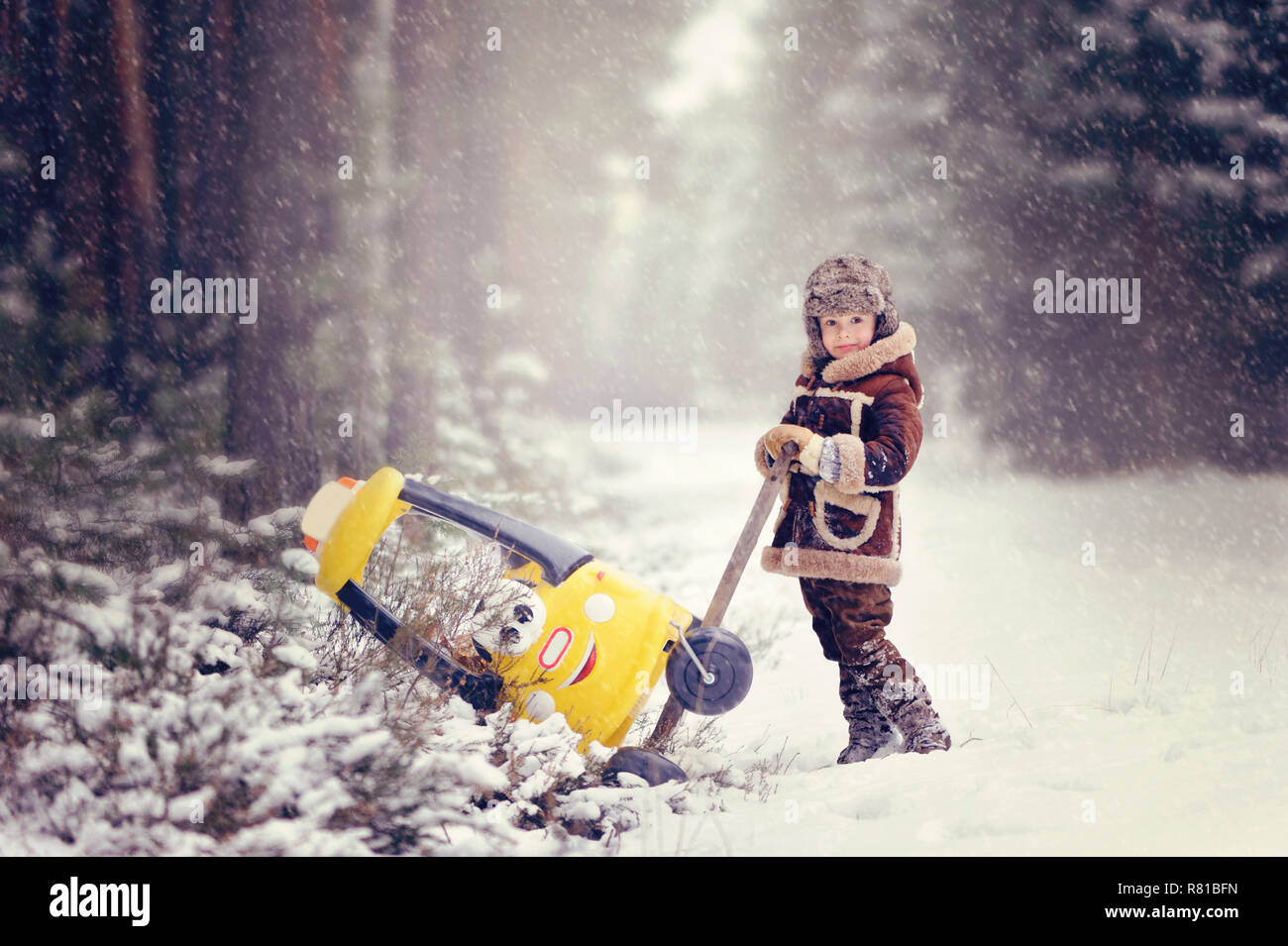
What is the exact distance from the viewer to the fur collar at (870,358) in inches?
130

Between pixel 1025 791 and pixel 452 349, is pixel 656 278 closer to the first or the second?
pixel 452 349

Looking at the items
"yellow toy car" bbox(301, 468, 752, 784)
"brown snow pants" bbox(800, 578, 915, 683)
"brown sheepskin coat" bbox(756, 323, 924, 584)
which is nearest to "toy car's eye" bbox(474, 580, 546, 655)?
"yellow toy car" bbox(301, 468, 752, 784)

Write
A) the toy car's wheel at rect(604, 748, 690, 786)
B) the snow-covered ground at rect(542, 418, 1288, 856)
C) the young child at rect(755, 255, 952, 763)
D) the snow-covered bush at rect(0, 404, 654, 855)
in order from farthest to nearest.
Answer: the young child at rect(755, 255, 952, 763) → the toy car's wheel at rect(604, 748, 690, 786) → the snow-covered ground at rect(542, 418, 1288, 856) → the snow-covered bush at rect(0, 404, 654, 855)

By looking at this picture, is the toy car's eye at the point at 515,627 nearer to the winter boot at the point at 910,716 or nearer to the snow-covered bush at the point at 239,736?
the snow-covered bush at the point at 239,736

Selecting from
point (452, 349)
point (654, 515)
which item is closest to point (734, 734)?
point (654, 515)

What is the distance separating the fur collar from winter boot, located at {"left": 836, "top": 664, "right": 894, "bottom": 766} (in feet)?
3.37

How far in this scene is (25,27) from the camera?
5.70 meters

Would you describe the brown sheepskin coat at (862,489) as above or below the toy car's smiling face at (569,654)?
above

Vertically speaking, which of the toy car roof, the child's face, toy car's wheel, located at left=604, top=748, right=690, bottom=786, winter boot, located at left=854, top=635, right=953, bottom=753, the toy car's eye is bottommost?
toy car's wheel, located at left=604, top=748, right=690, bottom=786

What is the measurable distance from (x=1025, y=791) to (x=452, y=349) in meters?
6.24

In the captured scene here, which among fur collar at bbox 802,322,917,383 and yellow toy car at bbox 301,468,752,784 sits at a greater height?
fur collar at bbox 802,322,917,383

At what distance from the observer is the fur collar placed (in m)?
3.29

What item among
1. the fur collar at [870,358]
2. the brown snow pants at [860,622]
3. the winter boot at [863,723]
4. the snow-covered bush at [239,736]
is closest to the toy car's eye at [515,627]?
the snow-covered bush at [239,736]

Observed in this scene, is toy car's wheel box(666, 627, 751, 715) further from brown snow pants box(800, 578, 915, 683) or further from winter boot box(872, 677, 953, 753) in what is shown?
winter boot box(872, 677, 953, 753)
